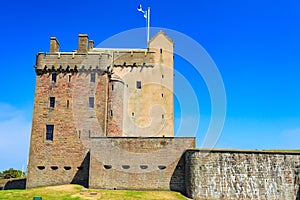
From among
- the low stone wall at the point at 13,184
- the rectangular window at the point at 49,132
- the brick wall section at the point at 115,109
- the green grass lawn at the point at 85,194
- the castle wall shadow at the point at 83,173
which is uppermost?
the brick wall section at the point at 115,109

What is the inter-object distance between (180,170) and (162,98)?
41.5 ft

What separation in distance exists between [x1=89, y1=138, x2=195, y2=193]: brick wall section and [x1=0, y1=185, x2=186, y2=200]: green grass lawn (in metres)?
1.05

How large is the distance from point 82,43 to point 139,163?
16106mm

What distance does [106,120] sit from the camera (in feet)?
114

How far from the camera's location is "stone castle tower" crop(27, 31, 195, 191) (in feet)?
94.6

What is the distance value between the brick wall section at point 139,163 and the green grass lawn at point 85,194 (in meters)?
1.05

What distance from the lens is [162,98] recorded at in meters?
39.4

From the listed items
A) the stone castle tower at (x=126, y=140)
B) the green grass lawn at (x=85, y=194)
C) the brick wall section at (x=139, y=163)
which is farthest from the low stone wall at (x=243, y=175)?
the green grass lawn at (x=85, y=194)

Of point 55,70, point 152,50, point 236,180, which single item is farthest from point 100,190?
point 152,50

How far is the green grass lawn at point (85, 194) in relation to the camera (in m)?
25.5

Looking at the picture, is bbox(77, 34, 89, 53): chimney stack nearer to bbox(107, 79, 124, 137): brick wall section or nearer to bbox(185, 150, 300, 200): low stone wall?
bbox(107, 79, 124, 137): brick wall section

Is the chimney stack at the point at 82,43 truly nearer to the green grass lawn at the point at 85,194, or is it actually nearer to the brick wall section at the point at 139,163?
the brick wall section at the point at 139,163

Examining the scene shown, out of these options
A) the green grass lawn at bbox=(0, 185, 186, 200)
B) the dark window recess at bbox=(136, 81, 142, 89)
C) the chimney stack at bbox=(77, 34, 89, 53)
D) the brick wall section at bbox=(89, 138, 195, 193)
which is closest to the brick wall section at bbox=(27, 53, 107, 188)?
the chimney stack at bbox=(77, 34, 89, 53)

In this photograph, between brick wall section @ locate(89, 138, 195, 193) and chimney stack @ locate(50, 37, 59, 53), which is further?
chimney stack @ locate(50, 37, 59, 53)
